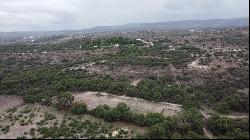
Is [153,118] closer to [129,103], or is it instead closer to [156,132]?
[156,132]

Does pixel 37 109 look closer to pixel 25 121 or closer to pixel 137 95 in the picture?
pixel 25 121

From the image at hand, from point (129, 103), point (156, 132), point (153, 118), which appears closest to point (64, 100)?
point (129, 103)

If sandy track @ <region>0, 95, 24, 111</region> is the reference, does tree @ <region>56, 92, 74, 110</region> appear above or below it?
above

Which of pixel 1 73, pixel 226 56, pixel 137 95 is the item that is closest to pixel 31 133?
pixel 137 95

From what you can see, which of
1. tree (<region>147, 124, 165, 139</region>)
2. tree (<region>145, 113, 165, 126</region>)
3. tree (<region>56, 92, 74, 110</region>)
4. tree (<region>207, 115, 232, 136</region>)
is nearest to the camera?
tree (<region>147, 124, 165, 139</region>)

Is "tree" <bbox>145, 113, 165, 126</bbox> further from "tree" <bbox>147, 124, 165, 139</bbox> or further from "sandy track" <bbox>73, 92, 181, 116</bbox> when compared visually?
"tree" <bbox>147, 124, 165, 139</bbox>

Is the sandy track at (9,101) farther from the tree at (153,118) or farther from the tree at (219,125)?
the tree at (219,125)
